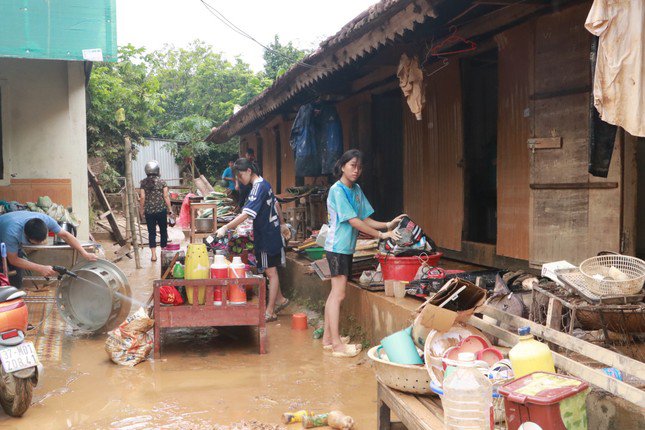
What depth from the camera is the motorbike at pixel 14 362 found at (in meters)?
4.62

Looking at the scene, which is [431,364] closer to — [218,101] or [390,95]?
[390,95]

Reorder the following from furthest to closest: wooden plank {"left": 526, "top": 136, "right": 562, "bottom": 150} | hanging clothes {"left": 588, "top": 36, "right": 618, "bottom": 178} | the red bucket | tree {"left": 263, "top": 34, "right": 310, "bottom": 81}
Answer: tree {"left": 263, "top": 34, "right": 310, "bottom": 81} < the red bucket < wooden plank {"left": 526, "top": 136, "right": 562, "bottom": 150} < hanging clothes {"left": 588, "top": 36, "right": 618, "bottom": 178}

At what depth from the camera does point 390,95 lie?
1012cm

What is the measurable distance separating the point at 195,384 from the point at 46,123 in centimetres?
761

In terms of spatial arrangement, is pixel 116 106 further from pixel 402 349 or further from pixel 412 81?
pixel 402 349

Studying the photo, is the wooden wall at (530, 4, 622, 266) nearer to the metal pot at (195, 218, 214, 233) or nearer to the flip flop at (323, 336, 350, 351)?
the flip flop at (323, 336, 350, 351)

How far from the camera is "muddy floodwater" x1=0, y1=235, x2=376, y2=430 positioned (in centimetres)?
479

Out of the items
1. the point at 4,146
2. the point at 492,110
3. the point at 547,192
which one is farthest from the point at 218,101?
the point at 547,192

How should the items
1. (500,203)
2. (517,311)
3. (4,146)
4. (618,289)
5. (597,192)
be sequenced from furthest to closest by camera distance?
(4,146) → (500,203) → (597,192) → (517,311) → (618,289)

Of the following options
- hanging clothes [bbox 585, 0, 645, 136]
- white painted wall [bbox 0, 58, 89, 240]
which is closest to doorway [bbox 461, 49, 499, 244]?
hanging clothes [bbox 585, 0, 645, 136]

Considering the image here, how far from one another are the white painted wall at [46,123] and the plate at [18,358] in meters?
6.88

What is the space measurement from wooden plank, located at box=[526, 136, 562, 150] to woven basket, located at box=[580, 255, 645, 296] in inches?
75.0

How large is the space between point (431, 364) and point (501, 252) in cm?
425

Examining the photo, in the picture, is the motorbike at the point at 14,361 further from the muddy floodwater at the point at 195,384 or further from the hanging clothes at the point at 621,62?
the hanging clothes at the point at 621,62
